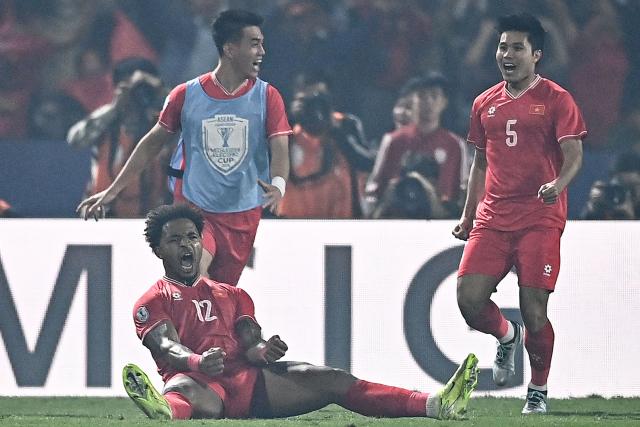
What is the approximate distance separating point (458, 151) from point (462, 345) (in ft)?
3.40

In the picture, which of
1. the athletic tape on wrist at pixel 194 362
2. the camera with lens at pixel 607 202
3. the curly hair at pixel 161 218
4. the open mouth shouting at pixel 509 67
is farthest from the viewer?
the camera with lens at pixel 607 202

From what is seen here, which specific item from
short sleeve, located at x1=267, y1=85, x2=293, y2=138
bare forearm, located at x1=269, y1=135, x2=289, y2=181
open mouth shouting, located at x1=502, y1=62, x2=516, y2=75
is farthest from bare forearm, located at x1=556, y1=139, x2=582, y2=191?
short sleeve, located at x1=267, y1=85, x2=293, y2=138

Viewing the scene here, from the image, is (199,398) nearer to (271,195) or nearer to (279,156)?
(271,195)

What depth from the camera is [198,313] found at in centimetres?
691

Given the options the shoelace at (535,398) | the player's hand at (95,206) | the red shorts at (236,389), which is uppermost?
the player's hand at (95,206)

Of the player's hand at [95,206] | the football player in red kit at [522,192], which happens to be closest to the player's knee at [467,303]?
the football player in red kit at [522,192]

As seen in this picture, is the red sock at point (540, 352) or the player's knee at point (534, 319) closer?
the player's knee at point (534, 319)

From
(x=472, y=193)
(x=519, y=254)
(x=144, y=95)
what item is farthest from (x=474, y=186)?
(x=144, y=95)

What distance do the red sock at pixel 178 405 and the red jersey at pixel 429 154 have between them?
99.9 inches

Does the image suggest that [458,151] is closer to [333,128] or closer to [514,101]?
[333,128]

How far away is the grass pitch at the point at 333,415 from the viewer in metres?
6.64

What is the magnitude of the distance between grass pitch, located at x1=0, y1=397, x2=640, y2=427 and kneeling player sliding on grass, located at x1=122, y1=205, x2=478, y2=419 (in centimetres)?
9

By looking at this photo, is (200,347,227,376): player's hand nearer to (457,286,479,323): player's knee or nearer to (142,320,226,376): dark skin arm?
(142,320,226,376): dark skin arm

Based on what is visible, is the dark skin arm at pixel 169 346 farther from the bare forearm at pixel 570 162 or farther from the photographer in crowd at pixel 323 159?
the photographer in crowd at pixel 323 159
